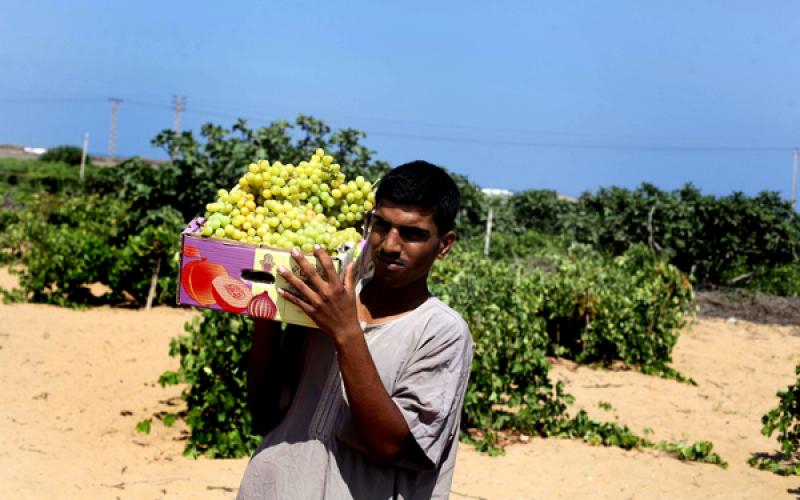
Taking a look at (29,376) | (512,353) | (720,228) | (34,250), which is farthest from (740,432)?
(720,228)

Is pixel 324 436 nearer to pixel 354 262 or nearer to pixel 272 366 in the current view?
pixel 272 366

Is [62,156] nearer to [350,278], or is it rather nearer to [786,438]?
[786,438]

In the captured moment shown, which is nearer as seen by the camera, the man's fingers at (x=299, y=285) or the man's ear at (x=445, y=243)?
the man's fingers at (x=299, y=285)

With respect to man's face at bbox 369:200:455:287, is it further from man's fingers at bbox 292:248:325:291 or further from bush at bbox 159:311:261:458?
bush at bbox 159:311:261:458

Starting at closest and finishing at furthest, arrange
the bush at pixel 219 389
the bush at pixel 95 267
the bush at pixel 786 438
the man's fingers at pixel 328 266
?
the man's fingers at pixel 328 266 → the bush at pixel 219 389 → the bush at pixel 786 438 → the bush at pixel 95 267


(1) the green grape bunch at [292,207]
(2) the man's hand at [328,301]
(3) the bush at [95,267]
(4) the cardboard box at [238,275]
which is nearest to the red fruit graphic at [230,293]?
(4) the cardboard box at [238,275]

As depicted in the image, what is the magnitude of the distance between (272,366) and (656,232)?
1828 centimetres

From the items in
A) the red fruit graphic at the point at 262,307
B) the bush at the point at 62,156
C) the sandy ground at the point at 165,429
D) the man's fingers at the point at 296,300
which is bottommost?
the sandy ground at the point at 165,429

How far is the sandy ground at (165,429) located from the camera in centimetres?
477

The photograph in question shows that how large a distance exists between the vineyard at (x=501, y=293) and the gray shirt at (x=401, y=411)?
0.31m

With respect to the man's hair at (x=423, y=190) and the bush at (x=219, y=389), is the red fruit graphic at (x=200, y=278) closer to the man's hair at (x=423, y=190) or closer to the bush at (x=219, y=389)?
the man's hair at (x=423, y=190)

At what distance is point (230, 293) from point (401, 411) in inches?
19.1

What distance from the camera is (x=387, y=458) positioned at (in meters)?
1.66

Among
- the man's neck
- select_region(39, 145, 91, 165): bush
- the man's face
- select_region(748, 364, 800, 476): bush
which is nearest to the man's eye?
the man's face
